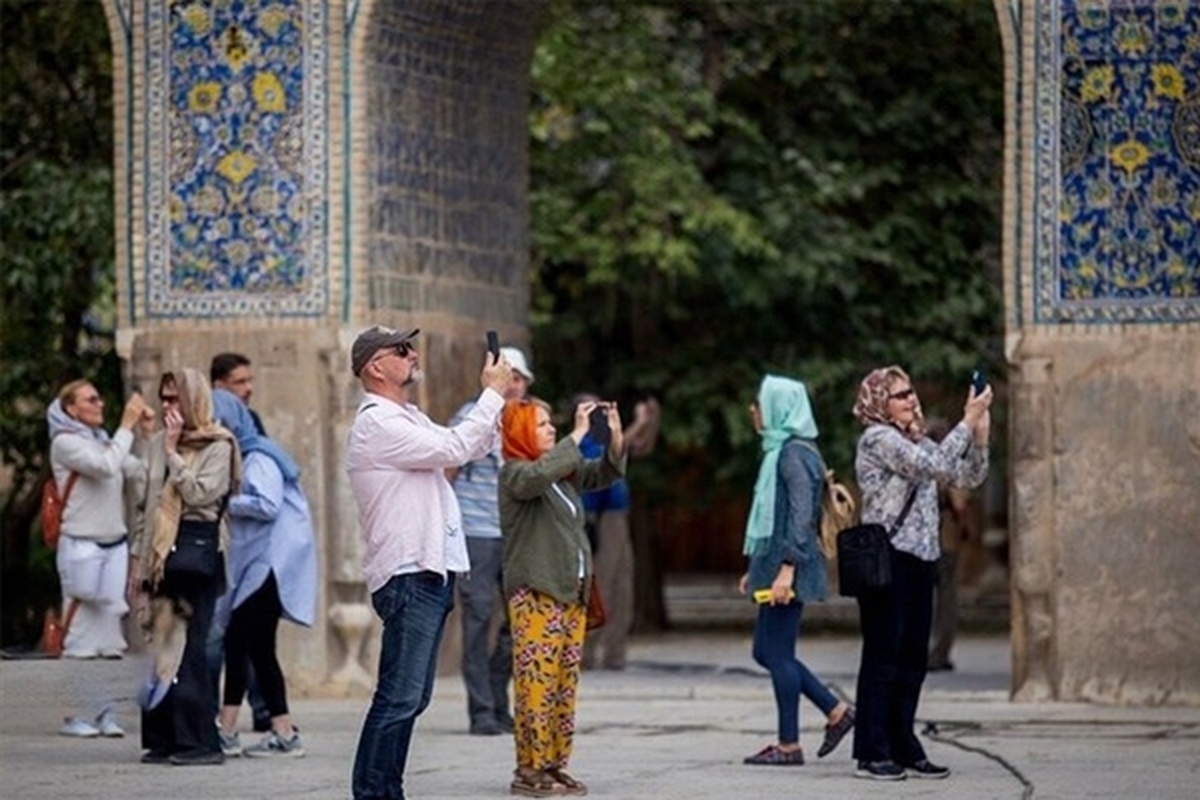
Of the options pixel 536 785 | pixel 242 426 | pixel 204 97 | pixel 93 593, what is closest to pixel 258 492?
pixel 242 426

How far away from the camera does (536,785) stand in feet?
42.7

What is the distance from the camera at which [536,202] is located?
Result: 25188 millimetres

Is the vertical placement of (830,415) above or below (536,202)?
below

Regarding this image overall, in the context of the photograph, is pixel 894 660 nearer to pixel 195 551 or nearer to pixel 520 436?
pixel 520 436

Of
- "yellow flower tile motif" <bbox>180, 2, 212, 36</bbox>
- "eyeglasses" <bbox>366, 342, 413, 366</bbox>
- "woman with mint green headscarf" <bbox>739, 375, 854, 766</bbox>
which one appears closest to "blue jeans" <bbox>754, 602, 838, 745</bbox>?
"woman with mint green headscarf" <bbox>739, 375, 854, 766</bbox>

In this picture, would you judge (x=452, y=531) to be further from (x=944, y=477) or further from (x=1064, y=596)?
(x=1064, y=596)

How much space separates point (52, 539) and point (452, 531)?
4866mm

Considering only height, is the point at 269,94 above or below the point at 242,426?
above

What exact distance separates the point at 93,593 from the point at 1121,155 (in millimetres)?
5837

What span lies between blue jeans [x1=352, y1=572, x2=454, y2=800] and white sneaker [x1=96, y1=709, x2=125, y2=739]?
4.35 metres

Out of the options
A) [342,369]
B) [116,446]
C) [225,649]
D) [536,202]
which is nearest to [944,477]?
[225,649]

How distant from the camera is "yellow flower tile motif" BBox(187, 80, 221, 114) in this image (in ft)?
60.4

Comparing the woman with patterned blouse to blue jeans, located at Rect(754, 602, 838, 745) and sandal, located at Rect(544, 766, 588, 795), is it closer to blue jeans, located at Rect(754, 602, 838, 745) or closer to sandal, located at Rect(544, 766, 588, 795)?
blue jeans, located at Rect(754, 602, 838, 745)

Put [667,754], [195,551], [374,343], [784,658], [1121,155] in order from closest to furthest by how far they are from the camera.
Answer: [374,343]
[195,551]
[784,658]
[667,754]
[1121,155]
